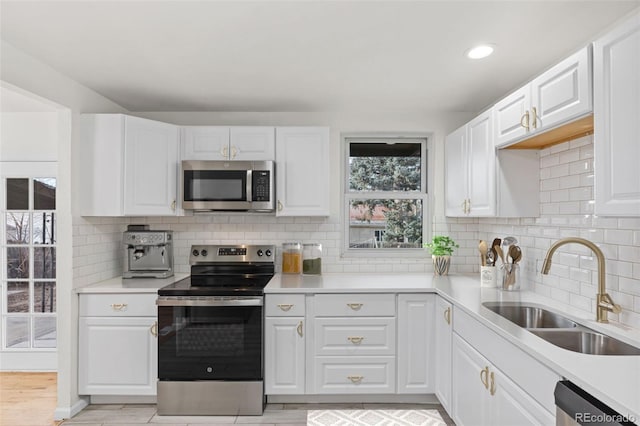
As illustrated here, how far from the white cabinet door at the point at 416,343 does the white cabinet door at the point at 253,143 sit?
1.50 metres

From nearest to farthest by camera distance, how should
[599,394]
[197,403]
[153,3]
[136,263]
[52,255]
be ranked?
[599,394] → [153,3] → [197,403] → [136,263] → [52,255]

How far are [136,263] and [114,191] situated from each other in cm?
63

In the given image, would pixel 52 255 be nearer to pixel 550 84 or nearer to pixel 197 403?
pixel 197 403

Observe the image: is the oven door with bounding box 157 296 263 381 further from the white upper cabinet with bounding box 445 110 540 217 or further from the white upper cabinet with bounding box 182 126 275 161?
the white upper cabinet with bounding box 445 110 540 217

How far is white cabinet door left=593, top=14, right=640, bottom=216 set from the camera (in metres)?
1.33

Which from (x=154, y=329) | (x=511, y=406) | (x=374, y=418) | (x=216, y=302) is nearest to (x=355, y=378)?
(x=374, y=418)

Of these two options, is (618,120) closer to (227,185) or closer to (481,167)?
(481,167)

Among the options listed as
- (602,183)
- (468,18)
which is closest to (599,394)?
(602,183)

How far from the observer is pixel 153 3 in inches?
68.1

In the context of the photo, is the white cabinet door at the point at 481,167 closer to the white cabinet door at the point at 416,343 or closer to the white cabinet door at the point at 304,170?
the white cabinet door at the point at 416,343

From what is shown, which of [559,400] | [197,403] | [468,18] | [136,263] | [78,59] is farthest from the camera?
[136,263]

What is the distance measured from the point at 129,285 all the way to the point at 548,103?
2837mm

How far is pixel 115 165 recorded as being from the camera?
2.88 m

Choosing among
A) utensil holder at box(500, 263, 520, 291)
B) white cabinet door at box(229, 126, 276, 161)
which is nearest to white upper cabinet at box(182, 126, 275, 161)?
white cabinet door at box(229, 126, 276, 161)
